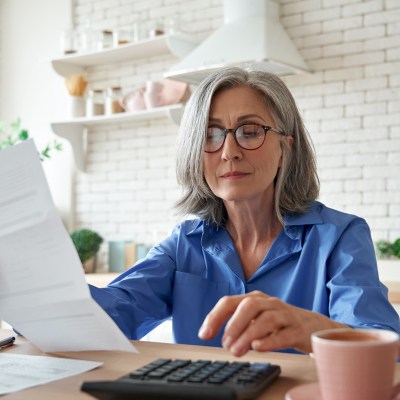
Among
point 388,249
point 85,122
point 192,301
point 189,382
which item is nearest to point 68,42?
point 85,122

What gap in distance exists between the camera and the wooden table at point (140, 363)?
0.97 metres

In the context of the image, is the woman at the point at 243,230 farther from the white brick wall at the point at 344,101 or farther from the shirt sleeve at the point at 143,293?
the white brick wall at the point at 344,101

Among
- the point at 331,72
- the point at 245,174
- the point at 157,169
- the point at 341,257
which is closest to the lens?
the point at 341,257

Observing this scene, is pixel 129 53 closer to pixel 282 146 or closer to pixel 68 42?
pixel 68 42

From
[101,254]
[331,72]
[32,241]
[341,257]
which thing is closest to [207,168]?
[341,257]

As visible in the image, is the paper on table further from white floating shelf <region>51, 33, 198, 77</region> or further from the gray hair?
white floating shelf <region>51, 33, 198, 77</region>

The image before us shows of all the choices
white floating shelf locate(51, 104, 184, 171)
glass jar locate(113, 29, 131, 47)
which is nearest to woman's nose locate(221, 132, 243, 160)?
white floating shelf locate(51, 104, 184, 171)

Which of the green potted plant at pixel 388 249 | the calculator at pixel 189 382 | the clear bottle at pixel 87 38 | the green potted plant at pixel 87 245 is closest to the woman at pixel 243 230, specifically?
the calculator at pixel 189 382

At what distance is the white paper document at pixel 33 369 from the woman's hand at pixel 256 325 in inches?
9.1

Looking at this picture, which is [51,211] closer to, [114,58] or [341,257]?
[341,257]

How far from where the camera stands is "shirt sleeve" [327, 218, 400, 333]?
4.89ft

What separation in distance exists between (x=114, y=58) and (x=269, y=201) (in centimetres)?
320

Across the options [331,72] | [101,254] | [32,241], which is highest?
[331,72]

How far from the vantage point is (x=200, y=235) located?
1.94 m
